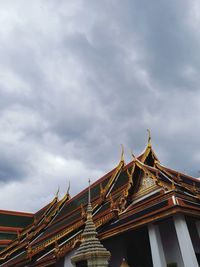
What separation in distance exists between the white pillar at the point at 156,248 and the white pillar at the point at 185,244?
26.0 inches

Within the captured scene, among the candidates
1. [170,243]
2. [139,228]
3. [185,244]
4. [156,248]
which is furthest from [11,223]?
[185,244]

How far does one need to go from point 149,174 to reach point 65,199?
999 centimetres

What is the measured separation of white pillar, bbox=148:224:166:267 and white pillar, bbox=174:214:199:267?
66 cm

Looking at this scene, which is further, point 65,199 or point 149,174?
point 65,199

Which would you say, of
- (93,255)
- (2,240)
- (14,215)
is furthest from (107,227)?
(14,215)

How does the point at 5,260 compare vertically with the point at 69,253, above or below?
above

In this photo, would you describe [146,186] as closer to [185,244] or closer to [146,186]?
[146,186]

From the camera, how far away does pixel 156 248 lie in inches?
267

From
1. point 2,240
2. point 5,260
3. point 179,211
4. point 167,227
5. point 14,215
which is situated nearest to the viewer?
point 179,211

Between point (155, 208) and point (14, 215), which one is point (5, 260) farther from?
point (155, 208)

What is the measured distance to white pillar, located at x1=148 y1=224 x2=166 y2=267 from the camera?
656 centimetres

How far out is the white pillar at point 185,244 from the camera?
5.87 m

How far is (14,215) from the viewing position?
20250mm

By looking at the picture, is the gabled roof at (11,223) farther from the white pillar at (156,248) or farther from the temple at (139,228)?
the white pillar at (156,248)
